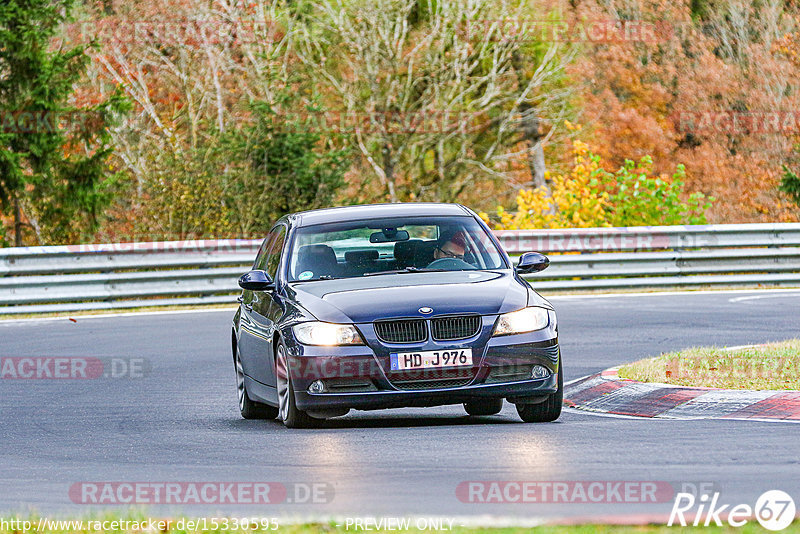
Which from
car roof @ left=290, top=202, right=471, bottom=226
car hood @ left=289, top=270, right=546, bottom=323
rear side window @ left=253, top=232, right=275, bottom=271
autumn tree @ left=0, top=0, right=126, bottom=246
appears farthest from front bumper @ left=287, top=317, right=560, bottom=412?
autumn tree @ left=0, top=0, right=126, bottom=246

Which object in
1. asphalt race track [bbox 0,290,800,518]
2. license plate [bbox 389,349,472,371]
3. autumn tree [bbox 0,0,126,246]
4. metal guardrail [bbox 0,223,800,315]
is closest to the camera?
asphalt race track [bbox 0,290,800,518]

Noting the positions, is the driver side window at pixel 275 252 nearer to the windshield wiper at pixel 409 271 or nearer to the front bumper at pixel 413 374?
the windshield wiper at pixel 409 271

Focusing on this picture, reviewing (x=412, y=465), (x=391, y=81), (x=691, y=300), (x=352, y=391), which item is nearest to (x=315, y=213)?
(x=352, y=391)

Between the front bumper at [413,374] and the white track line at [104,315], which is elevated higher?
the front bumper at [413,374]

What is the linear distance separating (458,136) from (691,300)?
19418 millimetres

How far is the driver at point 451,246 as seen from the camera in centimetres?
1112

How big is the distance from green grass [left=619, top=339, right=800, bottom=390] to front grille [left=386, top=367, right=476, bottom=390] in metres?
2.19

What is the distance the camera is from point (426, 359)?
31.9ft

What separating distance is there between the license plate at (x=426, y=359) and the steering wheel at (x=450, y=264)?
1.32 m

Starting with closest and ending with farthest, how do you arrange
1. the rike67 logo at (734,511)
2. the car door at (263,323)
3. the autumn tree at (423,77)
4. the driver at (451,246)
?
the rike67 logo at (734,511)
the car door at (263,323)
the driver at (451,246)
the autumn tree at (423,77)

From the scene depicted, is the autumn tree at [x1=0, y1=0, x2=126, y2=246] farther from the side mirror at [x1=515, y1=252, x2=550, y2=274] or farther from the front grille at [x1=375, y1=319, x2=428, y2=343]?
the front grille at [x1=375, y1=319, x2=428, y2=343]

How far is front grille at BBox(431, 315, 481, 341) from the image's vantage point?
9773mm

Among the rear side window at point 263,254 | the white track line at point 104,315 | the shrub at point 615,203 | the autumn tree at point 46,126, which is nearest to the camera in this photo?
the rear side window at point 263,254

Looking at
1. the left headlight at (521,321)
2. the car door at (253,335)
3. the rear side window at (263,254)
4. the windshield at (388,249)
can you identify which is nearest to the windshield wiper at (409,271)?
the windshield at (388,249)
